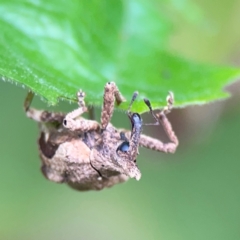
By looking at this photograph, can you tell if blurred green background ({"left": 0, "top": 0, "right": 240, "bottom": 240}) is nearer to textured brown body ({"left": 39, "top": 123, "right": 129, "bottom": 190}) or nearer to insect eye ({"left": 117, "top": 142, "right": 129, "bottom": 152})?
textured brown body ({"left": 39, "top": 123, "right": 129, "bottom": 190})

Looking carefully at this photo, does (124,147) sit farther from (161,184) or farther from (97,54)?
(161,184)

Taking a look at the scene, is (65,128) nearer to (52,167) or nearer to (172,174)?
(52,167)

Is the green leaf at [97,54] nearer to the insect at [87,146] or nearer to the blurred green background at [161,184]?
the insect at [87,146]

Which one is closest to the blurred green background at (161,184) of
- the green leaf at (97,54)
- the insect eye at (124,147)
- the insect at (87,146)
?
the green leaf at (97,54)

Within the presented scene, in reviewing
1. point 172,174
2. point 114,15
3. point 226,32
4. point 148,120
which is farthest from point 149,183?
point 114,15

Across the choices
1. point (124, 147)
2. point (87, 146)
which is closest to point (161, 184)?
point (87, 146)
